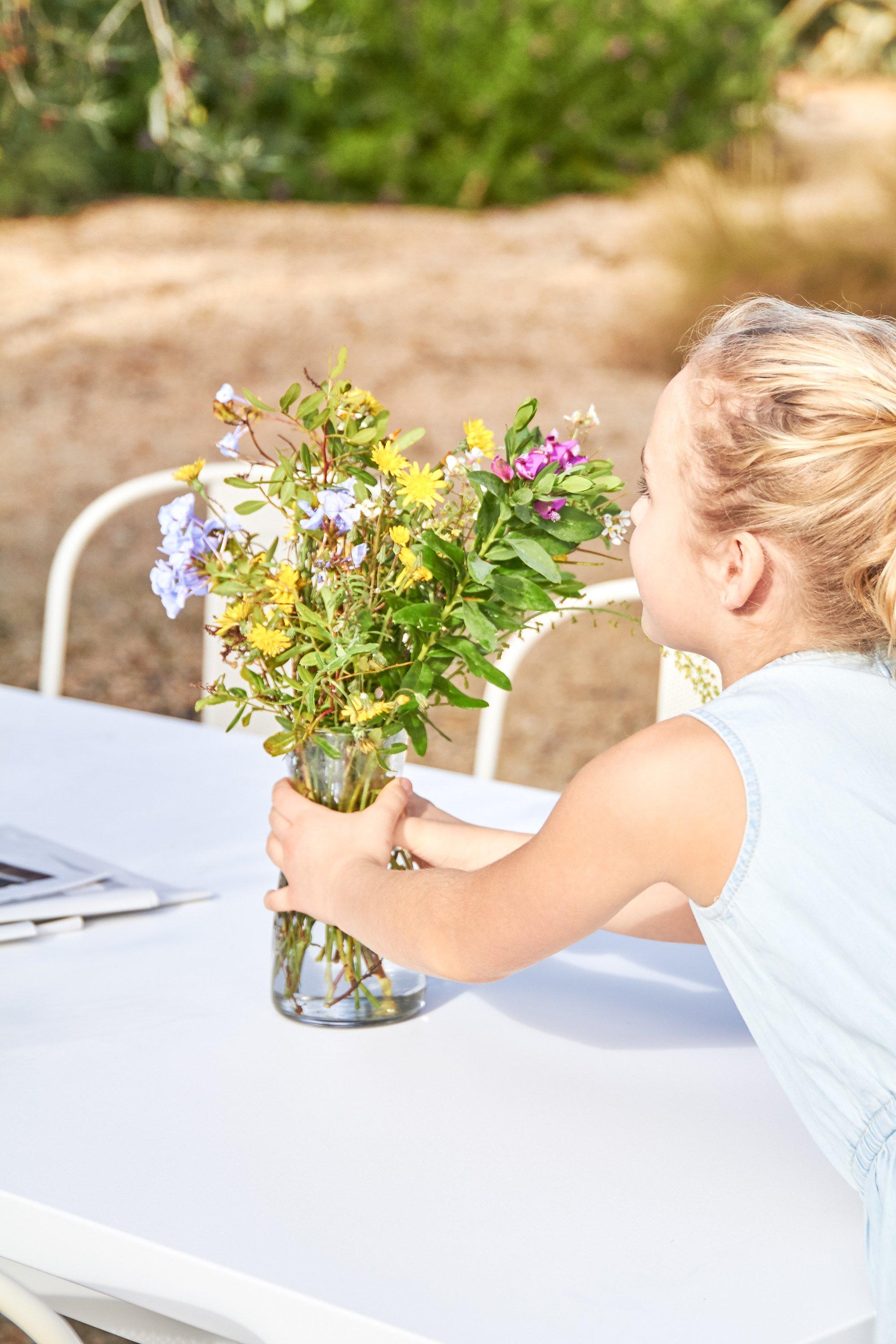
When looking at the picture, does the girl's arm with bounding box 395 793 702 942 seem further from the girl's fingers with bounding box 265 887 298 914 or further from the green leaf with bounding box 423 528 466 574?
the green leaf with bounding box 423 528 466 574

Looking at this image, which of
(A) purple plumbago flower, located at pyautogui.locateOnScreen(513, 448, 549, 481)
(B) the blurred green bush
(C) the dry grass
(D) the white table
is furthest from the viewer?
(B) the blurred green bush

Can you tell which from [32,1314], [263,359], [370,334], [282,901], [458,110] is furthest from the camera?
[458,110]

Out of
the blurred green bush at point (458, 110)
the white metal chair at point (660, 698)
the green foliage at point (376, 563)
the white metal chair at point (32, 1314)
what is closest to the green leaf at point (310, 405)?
the green foliage at point (376, 563)

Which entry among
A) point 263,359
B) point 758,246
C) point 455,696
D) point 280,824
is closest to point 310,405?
point 455,696

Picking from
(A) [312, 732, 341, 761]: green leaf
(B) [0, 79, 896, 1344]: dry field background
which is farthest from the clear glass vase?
(B) [0, 79, 896, 1344]: dry field background

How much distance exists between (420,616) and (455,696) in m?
0.07

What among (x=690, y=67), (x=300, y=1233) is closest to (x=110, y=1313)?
(x=300, y=1233)

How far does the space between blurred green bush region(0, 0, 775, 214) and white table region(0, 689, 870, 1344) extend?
8858 millimetres

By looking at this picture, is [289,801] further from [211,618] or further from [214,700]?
[211,618]

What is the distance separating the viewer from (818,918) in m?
1.01

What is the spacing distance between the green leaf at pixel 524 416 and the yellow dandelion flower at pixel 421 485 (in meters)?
0.07

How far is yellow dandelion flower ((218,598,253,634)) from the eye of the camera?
1107 millimetres

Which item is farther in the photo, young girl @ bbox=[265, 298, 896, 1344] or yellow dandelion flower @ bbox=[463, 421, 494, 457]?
yellow dandelion flower @ bbox=[463, 421, 494, 457]

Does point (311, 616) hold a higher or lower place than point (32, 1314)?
higher
